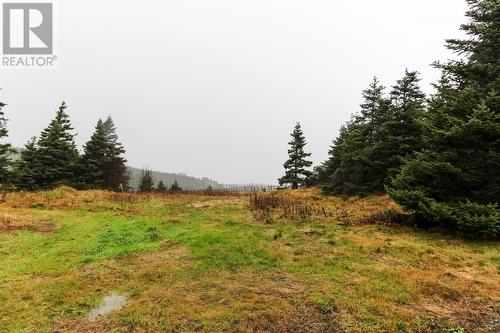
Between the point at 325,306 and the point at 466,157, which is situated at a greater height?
the point at 466,157

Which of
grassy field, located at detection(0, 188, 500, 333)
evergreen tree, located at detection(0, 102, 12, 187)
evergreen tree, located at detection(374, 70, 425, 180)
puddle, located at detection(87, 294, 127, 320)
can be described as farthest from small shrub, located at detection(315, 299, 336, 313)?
evergreen tree, located at detection(0, 102, 12, 187)

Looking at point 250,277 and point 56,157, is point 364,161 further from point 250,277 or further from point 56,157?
point 56,157

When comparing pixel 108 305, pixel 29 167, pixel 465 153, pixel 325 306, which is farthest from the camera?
pixel 29 167

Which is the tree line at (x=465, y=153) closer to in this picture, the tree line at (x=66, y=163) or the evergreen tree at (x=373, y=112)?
the evergreen tree at (x=373, y=112)

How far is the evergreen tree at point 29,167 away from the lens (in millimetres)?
37312

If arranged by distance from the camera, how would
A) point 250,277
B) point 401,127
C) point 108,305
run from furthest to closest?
point 401,127, point 250,277, point 108,305

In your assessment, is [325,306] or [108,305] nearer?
[325,306]

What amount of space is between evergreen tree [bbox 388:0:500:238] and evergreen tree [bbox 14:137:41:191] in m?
37.2

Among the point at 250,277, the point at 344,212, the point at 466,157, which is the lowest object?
the point at 250,277

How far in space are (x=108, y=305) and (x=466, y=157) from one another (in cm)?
1291

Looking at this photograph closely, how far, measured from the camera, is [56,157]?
39406 millimetres

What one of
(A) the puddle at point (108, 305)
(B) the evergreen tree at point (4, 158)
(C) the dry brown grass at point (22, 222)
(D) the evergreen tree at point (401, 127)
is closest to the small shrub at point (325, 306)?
(A) the puddle at point (108, 305)

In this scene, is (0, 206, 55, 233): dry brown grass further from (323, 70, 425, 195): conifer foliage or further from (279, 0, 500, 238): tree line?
(323, 70, 425, 195): conifer foliage

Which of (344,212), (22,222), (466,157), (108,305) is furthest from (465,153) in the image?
(22,222)
